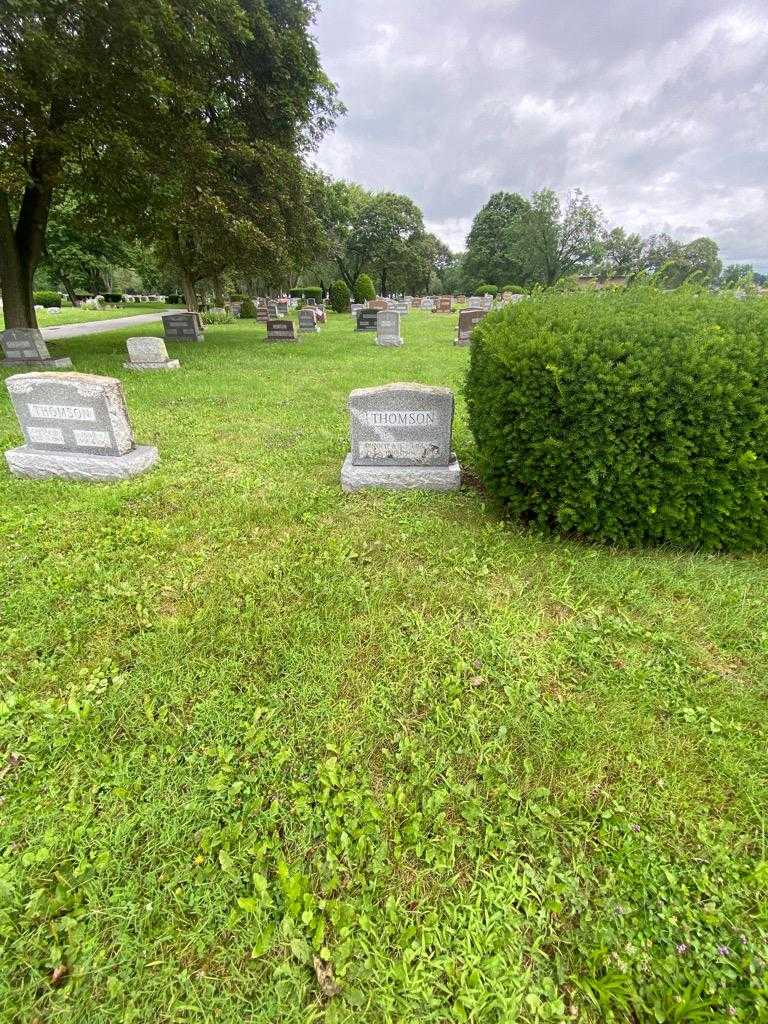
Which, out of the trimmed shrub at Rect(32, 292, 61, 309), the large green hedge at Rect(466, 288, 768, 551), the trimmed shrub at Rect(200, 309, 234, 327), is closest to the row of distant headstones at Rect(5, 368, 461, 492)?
the large green hedge at Rect(466, 288, 768, 551)

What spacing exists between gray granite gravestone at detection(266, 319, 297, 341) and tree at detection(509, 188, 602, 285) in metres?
32.0

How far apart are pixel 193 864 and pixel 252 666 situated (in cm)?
85

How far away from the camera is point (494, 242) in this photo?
1967 inches

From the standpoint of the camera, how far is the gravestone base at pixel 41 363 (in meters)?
9.96

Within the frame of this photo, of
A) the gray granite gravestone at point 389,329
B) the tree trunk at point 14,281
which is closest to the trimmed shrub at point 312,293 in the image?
the gray granite gravestone at point 389,329

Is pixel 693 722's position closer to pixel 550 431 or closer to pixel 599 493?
pixel 599 493

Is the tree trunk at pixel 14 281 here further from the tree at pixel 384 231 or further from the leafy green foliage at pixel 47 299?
the tree at pixel 384 231

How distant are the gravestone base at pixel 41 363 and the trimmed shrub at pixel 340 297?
24875 mm

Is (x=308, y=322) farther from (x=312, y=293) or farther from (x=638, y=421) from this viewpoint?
(x=312, y=293)

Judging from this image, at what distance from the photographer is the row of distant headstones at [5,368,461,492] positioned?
3932 millimetres

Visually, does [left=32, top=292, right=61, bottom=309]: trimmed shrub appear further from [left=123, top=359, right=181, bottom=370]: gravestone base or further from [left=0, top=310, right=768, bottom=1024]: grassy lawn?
[left=0, top=310, right=768, bottom=1024]: grassy lawn

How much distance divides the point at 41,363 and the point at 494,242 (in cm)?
5288

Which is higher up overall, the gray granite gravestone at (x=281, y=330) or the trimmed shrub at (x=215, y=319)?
the trimmed shrub at (x=215, y=319)

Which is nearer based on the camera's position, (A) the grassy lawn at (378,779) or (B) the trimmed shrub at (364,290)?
(A) the grassy lawn at (378,779)
